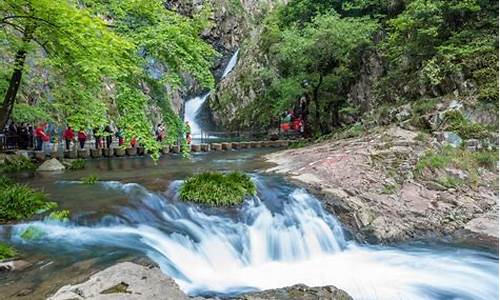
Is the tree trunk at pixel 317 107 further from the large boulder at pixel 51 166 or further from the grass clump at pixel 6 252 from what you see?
the grass clump at pixel 6 252

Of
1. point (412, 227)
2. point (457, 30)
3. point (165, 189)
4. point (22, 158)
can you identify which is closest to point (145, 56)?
point (165, 189)

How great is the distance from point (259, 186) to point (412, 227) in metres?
4.21

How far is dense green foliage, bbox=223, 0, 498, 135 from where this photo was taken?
1741 cm

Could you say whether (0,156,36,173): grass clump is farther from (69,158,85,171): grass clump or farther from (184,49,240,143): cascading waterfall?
(184,49,240,143): cascading waterfall

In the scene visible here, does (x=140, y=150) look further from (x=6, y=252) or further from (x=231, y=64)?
(x=231, y=64)

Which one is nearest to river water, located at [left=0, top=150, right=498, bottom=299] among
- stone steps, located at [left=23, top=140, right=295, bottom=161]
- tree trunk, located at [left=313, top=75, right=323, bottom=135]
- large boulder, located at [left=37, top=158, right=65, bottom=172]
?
large boulder, located at [left=37, top=158, right=65, bottom=172]

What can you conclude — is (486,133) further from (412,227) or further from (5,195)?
(5,195)

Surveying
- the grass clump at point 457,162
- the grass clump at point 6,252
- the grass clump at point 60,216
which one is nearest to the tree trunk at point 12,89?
the grass clump at point 60,216

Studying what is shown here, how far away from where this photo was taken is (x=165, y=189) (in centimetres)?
1210

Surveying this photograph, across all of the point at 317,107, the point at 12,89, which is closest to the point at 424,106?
the point at 317,107

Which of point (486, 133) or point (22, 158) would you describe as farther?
point (22, 158)

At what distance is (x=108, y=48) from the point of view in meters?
8.66

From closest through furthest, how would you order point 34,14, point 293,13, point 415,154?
1. point 34,14
2. point 415,154
3. point 293,13

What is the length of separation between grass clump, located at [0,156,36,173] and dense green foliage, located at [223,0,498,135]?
13754 millimetres
